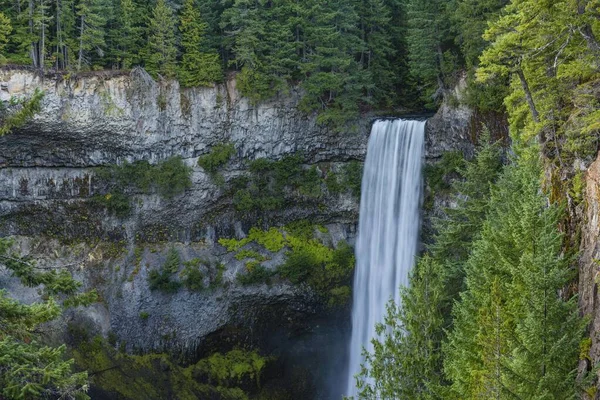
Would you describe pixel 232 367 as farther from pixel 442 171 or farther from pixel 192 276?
pixel 442 171

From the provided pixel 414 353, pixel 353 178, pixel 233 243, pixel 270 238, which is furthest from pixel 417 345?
pixel 233 243

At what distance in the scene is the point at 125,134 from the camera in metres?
29.8

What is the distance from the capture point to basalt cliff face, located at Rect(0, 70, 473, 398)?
29.9 m

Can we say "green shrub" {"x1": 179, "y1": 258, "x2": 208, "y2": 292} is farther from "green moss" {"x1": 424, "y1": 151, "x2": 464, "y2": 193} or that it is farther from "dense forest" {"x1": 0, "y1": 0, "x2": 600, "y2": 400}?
"green moss" {"x1": 424, "y1": 151, "x2": 464, "y2": 193}

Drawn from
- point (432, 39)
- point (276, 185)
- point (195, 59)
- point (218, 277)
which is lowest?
point (218, 277)

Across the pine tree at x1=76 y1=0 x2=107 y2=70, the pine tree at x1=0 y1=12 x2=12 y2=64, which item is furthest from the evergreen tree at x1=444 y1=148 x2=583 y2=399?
the pine tree at x1=0 y1=12 x2=12 y2=64

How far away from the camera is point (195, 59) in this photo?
99.0 feet

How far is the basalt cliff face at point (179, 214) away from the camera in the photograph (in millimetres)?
29891

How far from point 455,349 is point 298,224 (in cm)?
1871

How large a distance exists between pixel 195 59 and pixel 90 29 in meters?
5.55

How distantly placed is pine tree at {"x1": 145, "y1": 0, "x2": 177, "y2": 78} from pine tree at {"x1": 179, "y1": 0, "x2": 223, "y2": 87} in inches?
23.7

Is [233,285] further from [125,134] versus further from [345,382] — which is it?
[125,134]

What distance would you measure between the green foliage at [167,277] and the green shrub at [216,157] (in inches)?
212

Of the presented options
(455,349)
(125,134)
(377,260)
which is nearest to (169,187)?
(125,134)
